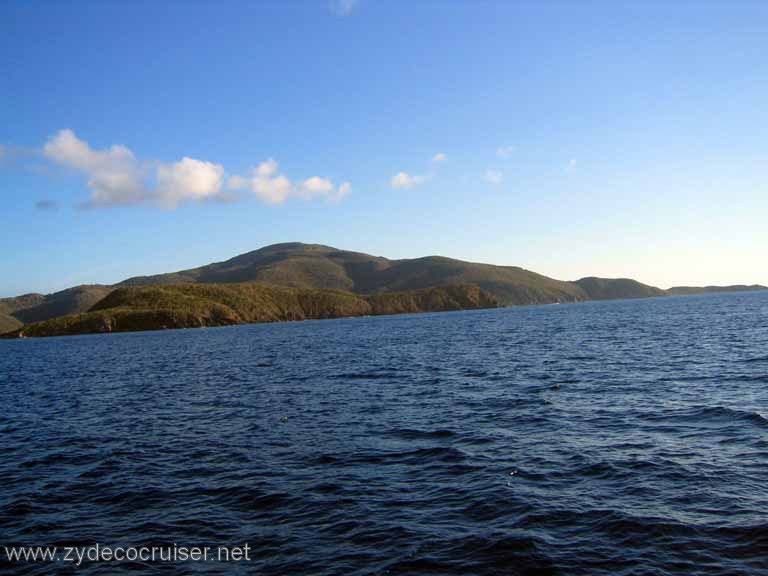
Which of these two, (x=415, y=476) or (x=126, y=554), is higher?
(x=415, y=476)

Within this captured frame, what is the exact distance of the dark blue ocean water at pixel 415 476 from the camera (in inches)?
590

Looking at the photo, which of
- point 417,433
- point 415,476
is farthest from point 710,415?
point 415,476

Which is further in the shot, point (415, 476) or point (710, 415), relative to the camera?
point (710, 415)

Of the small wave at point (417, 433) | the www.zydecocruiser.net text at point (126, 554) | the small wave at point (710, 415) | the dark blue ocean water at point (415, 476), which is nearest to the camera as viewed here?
the dark blue ocean water at point (415, 476)

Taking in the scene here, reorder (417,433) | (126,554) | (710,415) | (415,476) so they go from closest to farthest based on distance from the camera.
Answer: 1. (126,554)
2. (415,476)
3. (417,433)
4. (710,415)

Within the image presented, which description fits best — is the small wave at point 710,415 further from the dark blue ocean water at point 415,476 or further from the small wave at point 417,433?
the small wave at point 417,433

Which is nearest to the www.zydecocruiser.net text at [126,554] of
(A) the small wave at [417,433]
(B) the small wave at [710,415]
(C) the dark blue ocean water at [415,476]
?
(C) the dark blue ocean water at [415,476]

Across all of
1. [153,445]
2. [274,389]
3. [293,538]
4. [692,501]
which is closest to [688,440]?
[692,501]

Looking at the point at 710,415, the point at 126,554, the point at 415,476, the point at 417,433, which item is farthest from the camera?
the point at 710,415

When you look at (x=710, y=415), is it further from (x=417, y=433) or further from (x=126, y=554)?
(x=126, y=554)

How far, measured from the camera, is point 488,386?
141 feet

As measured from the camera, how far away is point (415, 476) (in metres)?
21.5

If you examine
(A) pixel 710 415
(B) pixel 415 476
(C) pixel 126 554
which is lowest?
(C) pixel 126 554

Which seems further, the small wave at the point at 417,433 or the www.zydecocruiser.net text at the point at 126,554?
the small wave at the point at 417,433
